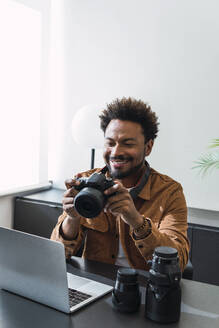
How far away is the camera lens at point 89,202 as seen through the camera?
1197 mm

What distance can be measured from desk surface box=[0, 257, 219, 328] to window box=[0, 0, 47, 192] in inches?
76.8

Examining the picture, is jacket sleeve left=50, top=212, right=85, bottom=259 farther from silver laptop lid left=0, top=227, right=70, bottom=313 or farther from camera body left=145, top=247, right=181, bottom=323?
camera body left=145, top=247, right=181, bottom=323

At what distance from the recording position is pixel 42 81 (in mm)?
3318

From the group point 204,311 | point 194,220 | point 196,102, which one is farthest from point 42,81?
point 204,311

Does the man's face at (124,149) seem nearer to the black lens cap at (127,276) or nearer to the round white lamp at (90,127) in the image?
the black lens cap at (127,276)

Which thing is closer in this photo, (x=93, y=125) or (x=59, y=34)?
(x=93, y=125)

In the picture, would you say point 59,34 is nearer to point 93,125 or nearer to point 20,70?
point 20,70

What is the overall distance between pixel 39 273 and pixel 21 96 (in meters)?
2.23

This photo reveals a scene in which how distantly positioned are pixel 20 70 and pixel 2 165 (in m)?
0.73

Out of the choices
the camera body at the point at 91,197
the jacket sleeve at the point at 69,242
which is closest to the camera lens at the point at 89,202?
the camera body at the point at 91,197

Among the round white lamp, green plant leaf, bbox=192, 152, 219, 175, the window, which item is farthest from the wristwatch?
the window

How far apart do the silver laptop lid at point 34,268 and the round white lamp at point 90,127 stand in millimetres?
1559

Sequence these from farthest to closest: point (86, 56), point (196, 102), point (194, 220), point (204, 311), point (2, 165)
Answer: point (86, 56) < point (2, 165) < point (196, 102) < point (194, 220) < point (204, 311)

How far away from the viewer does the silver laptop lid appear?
3.49ft
